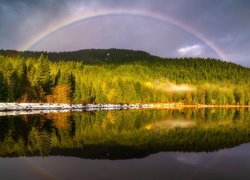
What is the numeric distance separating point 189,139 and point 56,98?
72664 mm

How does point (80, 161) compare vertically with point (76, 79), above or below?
below

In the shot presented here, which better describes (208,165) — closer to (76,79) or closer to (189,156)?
(189,156)

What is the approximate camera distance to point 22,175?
14297 millimetres

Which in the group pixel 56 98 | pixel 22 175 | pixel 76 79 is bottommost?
pixel 22 175

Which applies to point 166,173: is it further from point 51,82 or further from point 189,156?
point 51,82

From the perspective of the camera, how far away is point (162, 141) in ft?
85.6

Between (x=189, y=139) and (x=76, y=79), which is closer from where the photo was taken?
(x=189, y=139)

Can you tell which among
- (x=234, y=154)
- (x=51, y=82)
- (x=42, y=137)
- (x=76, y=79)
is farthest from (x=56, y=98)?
(x=234, y=154)

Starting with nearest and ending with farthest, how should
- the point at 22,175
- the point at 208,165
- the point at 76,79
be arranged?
the point at 22,175
the point at 208,165
the point at 76,79

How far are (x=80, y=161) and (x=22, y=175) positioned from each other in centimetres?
381

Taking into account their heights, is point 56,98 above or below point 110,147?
above

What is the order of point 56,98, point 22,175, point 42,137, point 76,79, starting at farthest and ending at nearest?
point 76,79, point 56,98, point 42,137, point 22,175

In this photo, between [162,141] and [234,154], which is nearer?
[234,154]

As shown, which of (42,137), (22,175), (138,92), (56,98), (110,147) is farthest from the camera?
(138,92)
